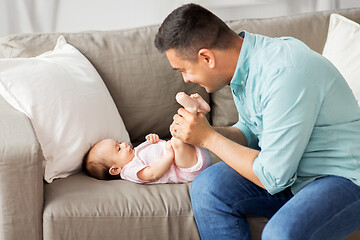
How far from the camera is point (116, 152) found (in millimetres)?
2041

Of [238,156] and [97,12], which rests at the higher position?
[97,12]

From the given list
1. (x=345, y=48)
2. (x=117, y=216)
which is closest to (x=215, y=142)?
(x=117, y=216)

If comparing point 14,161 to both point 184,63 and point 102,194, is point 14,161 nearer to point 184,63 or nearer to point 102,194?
point 102,194

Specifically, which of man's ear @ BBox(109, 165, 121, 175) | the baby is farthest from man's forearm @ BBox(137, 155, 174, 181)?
man's ear @ BBox(109, 165, 121, 175)

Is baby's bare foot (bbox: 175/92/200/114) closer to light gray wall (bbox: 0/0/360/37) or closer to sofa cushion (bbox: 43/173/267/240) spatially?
sofa cushion (bbox: 43/173/267/240)

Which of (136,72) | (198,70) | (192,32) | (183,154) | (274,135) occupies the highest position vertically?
(192,32)

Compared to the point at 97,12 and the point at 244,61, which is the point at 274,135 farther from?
the point at 97,12

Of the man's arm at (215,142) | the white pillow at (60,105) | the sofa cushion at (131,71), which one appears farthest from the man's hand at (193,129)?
the sofa cushion at (131,71)

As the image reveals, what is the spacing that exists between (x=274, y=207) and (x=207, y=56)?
0.55m

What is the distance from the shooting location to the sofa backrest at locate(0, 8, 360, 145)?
234 cm

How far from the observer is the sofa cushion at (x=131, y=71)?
233 cm

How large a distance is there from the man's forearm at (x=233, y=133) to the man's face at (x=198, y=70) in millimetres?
266

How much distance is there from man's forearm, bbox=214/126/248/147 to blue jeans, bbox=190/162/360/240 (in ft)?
0.45

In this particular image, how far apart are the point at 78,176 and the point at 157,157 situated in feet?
1.02
